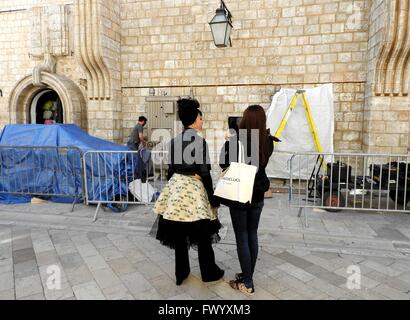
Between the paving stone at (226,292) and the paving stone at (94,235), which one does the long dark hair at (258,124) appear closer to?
the paving stone at (226,292)

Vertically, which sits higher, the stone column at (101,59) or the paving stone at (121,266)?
the stone column at (101,59)

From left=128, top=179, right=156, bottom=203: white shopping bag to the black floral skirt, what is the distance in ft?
8.23

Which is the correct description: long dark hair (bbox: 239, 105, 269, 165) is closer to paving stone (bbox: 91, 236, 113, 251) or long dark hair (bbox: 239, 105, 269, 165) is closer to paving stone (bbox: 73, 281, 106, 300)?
paving stone (bbox: 73, 281, 106, 300)

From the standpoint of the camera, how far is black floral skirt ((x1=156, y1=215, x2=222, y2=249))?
3084 millimetres

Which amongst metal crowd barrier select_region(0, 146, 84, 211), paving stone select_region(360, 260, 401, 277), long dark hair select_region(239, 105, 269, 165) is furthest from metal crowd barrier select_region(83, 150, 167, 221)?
paving stone select_region(360, 260, 401, 277)

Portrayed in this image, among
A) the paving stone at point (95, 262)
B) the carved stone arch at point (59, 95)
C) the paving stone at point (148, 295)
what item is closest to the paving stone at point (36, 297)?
the paving stone at point (95, 262)

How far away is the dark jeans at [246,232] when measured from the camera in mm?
2941

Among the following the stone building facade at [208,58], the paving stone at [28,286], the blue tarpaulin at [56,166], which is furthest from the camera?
the stone building facade at [208,58]

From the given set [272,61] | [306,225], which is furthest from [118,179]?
[272,61]

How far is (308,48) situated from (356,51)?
3.60 feet

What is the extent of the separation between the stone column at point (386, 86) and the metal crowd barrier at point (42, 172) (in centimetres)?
637

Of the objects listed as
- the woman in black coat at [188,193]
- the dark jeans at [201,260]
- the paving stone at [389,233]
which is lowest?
the paving stone at [389,233]

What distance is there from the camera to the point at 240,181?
2.80m

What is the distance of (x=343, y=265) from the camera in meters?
3.66
